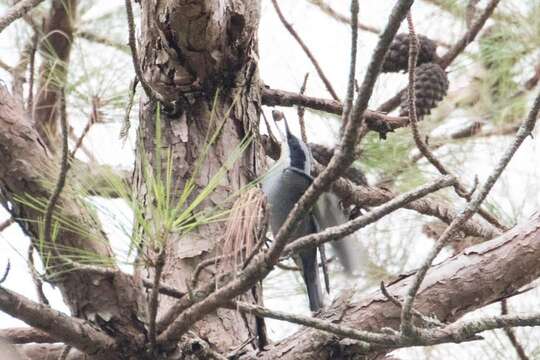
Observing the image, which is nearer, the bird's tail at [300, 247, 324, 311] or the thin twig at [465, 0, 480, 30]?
the bird's tail at [300, 247, 324, 311]

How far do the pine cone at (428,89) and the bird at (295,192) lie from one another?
1.51 feet

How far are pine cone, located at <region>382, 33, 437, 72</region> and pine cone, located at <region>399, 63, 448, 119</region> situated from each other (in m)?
0.06

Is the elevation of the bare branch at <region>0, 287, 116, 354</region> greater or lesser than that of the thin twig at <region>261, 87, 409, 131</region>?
lesser

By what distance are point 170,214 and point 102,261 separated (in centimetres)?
16

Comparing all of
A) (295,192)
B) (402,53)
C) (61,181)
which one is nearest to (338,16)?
(402,53)

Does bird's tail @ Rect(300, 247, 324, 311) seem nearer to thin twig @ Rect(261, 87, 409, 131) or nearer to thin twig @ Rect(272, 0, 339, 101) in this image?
thin twig @ Rect(261, 87, 409, 131)

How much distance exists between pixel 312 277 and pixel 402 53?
0.72 meters

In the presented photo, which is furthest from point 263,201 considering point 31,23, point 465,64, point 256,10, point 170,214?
point 465,64

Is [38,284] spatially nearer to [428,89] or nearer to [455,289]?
[455,289]

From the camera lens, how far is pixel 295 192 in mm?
1619

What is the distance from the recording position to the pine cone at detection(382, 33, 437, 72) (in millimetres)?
2162

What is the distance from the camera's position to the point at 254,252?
1.01 meters

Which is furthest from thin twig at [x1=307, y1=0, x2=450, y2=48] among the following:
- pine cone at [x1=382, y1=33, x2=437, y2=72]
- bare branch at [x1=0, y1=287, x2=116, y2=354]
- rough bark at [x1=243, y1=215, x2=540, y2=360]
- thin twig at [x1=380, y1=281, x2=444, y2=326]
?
bare branch at [x1=0, y1=287, x2=116, y2=354]

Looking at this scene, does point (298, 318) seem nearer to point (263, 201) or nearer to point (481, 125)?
point (263, 201)
